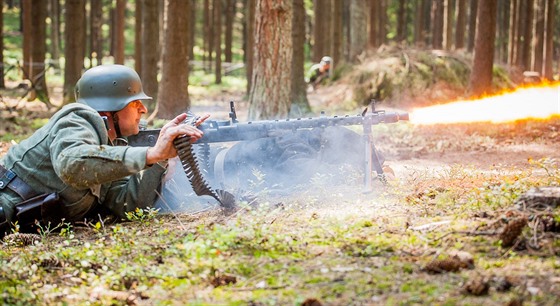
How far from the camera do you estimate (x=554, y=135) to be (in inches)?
486

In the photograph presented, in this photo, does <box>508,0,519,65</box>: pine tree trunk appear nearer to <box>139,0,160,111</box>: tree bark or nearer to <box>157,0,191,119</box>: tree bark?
<box>139,0,160,111</box>: tree bark

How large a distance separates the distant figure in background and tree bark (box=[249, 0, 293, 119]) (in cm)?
1439

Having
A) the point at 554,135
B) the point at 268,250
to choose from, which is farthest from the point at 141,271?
the point at 554,135

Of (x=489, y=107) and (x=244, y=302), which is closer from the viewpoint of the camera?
(x=244, y=302)

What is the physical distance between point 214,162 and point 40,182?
6.59ft

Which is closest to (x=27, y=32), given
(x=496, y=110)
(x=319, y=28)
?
(x=319, y=28)

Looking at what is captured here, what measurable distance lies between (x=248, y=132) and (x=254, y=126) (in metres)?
0.11

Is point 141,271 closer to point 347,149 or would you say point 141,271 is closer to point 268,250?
point 268,250

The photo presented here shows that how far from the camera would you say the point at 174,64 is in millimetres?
15195

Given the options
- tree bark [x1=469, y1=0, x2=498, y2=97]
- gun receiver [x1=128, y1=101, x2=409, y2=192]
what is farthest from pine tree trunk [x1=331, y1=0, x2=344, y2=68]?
gun receiver [x1=128, y1=101, x2=409, y2=192]

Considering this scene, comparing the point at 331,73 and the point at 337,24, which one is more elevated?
the point at 337,24

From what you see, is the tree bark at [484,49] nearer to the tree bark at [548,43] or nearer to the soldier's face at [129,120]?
the soldier's face at [129,120]

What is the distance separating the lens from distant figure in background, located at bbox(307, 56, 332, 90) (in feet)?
87.3

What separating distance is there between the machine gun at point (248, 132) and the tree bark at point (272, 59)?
4378mm
